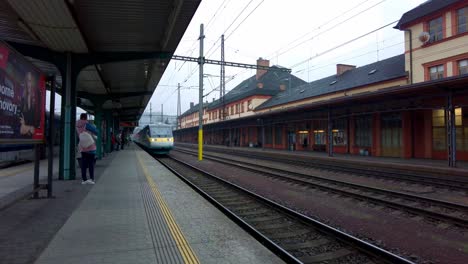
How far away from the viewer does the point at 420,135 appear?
2128cm

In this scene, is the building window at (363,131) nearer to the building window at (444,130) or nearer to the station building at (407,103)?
the station building at (407,103)

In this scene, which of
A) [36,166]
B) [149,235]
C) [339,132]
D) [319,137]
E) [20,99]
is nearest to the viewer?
[149,235]

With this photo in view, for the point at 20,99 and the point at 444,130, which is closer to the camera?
the point at 20,99

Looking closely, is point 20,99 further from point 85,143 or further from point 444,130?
point 444,130

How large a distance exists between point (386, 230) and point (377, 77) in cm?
2495

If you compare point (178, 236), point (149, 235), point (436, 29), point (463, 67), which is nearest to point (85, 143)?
point (149, 235)

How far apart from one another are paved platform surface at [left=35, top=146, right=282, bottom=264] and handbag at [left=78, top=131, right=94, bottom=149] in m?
2.15

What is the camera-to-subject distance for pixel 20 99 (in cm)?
545

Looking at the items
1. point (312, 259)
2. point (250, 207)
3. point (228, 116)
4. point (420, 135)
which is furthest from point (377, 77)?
point (228, 116)

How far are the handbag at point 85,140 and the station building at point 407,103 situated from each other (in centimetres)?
1459

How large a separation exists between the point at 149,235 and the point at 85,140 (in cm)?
556

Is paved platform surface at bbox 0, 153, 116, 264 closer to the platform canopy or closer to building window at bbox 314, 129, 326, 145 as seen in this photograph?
the platform canopy

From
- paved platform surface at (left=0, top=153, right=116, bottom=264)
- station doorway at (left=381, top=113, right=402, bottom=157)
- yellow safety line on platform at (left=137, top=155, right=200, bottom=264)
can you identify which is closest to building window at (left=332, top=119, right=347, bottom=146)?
station doorway at (left=381, top=113, right=402, bottom=157)

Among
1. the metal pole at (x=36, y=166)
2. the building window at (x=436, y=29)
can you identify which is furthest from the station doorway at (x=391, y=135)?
the metal pole at (x=36, y=166)
